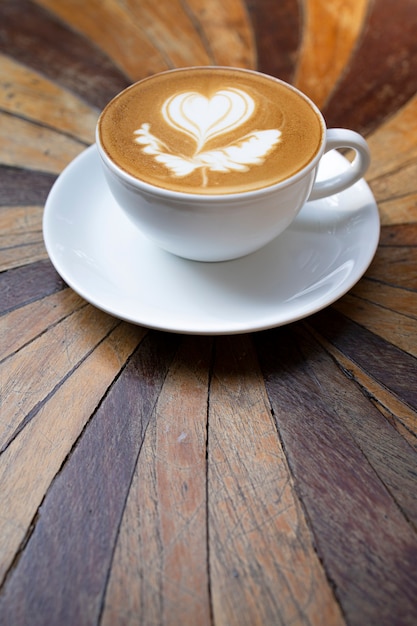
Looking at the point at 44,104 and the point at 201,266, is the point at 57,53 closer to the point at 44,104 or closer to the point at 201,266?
the point at 44,104

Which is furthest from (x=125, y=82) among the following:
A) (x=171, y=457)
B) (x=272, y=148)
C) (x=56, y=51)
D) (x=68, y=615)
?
(x=68, y=615)

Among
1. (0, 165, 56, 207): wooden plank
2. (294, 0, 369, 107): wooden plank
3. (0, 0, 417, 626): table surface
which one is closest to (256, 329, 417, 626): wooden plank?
(0, 0, 417, 626): table surface

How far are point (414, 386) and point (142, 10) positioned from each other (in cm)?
77

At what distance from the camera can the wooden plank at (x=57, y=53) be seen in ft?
2.79

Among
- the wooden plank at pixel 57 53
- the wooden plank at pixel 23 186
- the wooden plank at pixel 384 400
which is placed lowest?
the wooden plank at pixel 384 400

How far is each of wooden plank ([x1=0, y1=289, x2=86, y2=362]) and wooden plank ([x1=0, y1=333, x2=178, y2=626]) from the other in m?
0.09

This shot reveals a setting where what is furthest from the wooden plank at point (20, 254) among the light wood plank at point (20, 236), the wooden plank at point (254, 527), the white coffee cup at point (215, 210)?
the wooden plank at point (254, 527)

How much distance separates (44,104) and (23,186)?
0.54 ft

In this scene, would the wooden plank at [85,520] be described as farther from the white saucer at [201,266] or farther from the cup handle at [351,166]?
the cup handle at [351,166]

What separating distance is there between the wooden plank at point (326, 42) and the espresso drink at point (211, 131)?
0.19m

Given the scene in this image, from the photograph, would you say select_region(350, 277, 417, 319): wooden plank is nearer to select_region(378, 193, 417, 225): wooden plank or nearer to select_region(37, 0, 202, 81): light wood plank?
select_region(378, 193, 417, 225): wooden plank

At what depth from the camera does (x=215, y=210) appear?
538 millimetres

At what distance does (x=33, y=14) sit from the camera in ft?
3.15

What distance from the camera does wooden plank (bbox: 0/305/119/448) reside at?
1.70 feet
